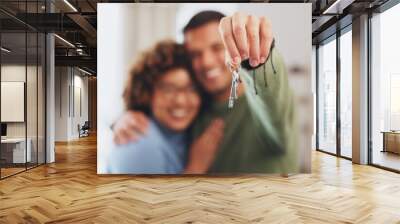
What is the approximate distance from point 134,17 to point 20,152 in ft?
11.4

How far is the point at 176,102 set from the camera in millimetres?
6215

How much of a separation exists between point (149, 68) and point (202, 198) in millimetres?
2486

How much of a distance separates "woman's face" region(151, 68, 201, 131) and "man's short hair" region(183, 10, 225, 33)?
75 centimetres

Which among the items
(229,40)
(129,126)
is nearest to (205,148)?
(129,126)

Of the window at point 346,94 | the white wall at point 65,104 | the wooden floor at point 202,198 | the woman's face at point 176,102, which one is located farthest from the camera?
the white wall at point 65,104

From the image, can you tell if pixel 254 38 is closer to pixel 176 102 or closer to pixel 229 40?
pixel 229 40

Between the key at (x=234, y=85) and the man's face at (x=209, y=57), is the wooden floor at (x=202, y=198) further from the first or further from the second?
the man's face at (x=209, y=57)

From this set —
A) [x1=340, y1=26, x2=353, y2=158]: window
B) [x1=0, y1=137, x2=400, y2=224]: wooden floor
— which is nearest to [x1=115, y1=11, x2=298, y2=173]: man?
[x1=0, y1=137, x2=400, y2=224]: wooden floor

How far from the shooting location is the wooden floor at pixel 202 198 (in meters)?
3.91

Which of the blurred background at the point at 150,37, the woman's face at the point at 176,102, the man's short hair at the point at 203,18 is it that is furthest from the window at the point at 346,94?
the woman's face at the point at 176,102

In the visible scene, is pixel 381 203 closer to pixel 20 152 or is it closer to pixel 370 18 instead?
pixel 370 18

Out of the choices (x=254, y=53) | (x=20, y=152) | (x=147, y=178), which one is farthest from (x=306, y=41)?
(x=20, y=152)

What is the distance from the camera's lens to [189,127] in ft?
20.5

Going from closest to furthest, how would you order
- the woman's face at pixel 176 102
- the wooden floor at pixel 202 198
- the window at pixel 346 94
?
the wooden floor at pixel 202 198, the woman's face at pixel 176 102, the window at pixel 346 94
